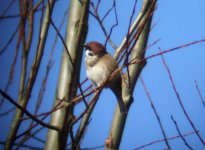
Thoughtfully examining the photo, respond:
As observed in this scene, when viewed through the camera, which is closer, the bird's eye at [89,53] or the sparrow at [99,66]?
the sparrow at [99,66]

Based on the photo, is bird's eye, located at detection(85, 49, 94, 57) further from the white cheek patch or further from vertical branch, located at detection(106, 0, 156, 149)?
vertical branch, located at detection(106, 0, 156, 149)

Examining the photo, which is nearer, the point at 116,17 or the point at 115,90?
the point at 116,17

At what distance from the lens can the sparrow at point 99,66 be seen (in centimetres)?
239

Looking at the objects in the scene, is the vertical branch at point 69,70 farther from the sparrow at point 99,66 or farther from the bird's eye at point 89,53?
the bird's eye at point 89,53

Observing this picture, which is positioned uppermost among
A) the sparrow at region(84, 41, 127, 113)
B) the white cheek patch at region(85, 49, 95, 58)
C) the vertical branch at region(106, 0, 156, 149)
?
the white cheek patch at region(85, 49, 95, 58)

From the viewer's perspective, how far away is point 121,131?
1661 millimetres

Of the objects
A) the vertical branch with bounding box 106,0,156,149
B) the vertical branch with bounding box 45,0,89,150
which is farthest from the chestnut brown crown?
the vertical branch with bounding box 45,0,89,150

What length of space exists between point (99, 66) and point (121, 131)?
0.85 meters

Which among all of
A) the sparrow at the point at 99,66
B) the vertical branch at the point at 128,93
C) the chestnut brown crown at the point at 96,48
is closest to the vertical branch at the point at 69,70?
the vertical branch at the point at 128,93

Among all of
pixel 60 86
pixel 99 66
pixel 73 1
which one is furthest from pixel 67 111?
pixel 99 66

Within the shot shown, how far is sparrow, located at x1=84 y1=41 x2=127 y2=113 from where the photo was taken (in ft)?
7.85

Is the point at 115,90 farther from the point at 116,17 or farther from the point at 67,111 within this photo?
the point at 67,111

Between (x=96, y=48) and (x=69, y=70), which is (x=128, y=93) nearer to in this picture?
(x=69, y=70)

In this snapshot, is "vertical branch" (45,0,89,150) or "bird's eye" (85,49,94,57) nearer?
"vertical branch" (45,0,89,150)
